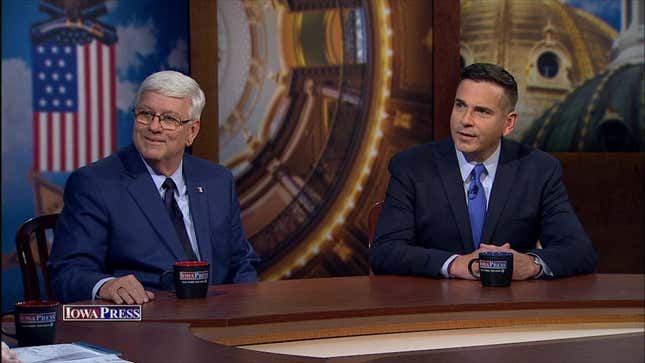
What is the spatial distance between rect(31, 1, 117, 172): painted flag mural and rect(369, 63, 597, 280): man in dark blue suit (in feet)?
6.06

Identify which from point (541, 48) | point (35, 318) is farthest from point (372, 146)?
point (35, 318)

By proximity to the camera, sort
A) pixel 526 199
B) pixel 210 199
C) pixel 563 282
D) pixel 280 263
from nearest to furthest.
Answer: pixel 563 282, pixel 210 199, pixel 526 199, pixel 280 263

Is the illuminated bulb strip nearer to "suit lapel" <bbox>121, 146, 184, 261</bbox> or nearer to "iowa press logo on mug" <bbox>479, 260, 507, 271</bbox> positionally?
"suit lapel" <bbox>121, 146, 184, 261</bbox>

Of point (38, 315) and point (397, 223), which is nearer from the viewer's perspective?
point (38, 315)

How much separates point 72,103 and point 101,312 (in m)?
2.59

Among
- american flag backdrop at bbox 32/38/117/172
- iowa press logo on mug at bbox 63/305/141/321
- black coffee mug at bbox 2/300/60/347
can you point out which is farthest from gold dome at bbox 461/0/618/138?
black coffee mug at bbox 2/300/60/347

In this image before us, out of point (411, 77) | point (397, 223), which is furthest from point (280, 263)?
point (397, 223)

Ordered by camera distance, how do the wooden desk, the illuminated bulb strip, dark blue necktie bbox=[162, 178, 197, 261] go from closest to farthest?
the wooden desk → dark blue necktie bbox=[162, 178, 197, 261] → the illuminated bulb strip

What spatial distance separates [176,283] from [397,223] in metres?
0.86

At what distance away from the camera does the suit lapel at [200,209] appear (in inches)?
108

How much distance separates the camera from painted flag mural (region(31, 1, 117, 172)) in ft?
14.3

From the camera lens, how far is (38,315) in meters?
1.71

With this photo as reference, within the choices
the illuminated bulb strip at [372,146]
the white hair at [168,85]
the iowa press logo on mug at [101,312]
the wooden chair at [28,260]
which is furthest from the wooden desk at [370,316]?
the illuminated bulb strip at [372,146]

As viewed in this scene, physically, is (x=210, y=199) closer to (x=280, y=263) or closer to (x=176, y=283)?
(x=176, y=283)
